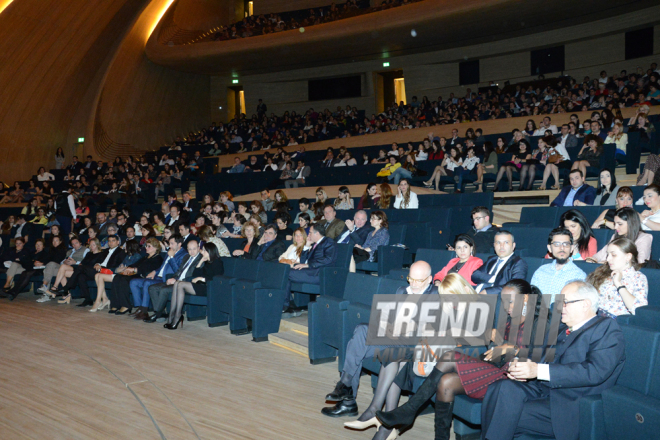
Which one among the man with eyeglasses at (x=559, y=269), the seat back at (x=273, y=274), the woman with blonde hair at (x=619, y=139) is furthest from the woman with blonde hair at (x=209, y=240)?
the woman with blonde hair at (x=619, y=139)

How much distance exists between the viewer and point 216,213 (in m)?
7.07

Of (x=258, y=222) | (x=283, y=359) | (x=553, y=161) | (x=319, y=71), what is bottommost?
(x=283, y=359)

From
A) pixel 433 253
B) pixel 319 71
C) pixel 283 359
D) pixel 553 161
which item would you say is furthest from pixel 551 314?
pixel 319 71

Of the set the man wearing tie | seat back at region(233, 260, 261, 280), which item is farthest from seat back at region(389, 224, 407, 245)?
the man wearing tie

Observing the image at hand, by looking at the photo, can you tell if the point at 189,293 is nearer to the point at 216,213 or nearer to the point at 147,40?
the point at 216,213

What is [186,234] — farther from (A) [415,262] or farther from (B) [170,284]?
(A) [415,262]

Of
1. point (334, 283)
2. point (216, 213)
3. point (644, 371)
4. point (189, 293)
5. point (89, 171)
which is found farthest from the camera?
point (89, 171)

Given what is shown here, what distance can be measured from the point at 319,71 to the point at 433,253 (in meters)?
12.6

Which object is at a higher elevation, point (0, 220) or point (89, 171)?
point (89, 171)

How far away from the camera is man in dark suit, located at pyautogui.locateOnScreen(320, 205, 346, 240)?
542cm

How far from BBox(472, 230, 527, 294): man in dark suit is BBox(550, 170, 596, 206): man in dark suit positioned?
212cm

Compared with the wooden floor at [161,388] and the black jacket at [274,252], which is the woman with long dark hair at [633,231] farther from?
the black jacket at [274,252]

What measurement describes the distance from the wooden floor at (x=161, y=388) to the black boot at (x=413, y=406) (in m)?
0.26

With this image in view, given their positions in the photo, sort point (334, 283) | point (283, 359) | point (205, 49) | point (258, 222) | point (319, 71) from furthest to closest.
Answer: point (319, 71) → point (205, 49) → point (258, 222) → point (334, 283) → point (283, 359)
